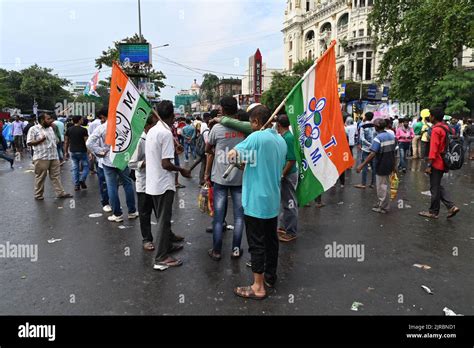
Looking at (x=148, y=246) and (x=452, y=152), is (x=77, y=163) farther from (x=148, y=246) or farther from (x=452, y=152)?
(x=452, y=152)

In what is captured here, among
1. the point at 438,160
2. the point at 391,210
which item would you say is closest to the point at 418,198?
the point at 391,210

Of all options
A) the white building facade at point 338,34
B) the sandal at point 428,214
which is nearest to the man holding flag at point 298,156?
the sandal at point 428,214

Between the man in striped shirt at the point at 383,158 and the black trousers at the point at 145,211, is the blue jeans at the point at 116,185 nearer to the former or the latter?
the black trousers at the point at 145,211

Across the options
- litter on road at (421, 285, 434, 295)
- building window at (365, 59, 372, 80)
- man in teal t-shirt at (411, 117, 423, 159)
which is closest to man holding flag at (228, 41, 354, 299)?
litter on road at (421, 285, 434, 295)

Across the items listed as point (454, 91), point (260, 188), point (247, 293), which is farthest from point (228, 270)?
point (454, 91)

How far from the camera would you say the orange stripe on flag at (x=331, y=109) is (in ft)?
13.9

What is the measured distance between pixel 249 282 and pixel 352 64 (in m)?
59.7

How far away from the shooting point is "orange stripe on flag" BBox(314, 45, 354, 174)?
4.22 meters

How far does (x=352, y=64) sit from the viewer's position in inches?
2271

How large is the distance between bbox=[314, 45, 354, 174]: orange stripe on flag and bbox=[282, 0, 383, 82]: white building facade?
39527mm

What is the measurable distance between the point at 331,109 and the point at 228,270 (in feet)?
7.41

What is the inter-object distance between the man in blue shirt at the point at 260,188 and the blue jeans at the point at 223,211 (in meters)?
0.79
